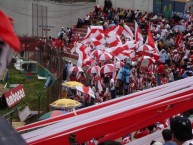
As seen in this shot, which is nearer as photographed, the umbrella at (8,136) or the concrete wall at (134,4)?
the umbrella at (8,136)

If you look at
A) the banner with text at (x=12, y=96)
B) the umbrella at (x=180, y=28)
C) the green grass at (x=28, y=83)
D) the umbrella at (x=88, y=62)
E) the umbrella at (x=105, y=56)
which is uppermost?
the umbrella at (x=180, y=28)

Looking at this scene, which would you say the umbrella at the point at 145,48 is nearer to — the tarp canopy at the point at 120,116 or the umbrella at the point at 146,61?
the umbrella at the point at 146,61

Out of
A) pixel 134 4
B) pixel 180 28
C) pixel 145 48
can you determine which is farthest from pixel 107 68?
pixel 134 4

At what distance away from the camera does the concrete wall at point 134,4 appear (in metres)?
35.3

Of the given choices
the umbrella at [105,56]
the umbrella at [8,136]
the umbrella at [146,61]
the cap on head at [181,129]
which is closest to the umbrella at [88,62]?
the umbrella at [105,56]

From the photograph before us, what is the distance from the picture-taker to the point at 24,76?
25.1 meters

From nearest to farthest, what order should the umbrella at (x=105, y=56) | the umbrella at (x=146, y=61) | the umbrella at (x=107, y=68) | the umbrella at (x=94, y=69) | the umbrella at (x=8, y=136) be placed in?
the umbrella at (x=8, y=136)
the umbrella at (x=107, y=68)
the umbrella at (x=94, y=69)
the umbrella at (x=146, y=61)
the umbrella at (x=105, y=56)

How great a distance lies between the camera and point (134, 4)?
3662 cm

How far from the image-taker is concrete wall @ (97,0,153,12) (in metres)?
35.3

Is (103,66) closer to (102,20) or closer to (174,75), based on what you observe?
(174,75)

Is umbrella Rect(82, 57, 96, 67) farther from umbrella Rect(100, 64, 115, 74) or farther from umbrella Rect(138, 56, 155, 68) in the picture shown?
umbrella Rect(138, 56, 155, 68)

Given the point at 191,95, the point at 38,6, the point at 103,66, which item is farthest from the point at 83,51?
the point at 191,95

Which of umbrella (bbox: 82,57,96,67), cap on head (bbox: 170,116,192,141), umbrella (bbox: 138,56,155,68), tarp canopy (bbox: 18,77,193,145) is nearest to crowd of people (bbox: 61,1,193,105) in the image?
umbrella (bbox: 138,56,155,68)

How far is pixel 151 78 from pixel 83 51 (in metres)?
3.38
